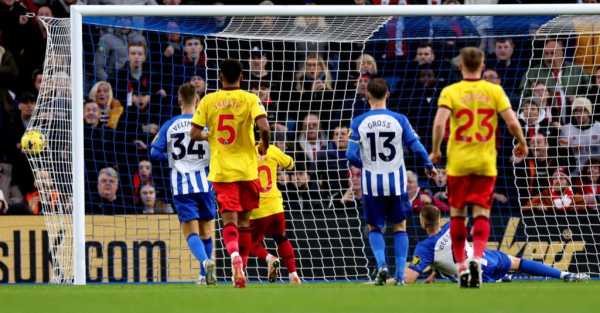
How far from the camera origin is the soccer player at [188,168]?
542 inches

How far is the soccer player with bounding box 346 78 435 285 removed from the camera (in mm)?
13078

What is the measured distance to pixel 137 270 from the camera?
16.0 metres

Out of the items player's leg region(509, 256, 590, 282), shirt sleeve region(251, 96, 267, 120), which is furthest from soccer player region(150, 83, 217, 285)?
player's leg region(509, 256, 590, 282)

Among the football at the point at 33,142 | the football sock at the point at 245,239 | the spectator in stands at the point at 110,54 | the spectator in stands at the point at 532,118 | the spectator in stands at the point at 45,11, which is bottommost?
the football sock at the point at 245,239

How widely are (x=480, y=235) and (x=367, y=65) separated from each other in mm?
6533

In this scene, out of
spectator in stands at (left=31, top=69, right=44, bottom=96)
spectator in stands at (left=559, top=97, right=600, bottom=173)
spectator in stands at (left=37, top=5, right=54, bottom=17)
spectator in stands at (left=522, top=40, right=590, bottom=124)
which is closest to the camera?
spectator in stands at (left=522, top=40, right=590, bottom=124)

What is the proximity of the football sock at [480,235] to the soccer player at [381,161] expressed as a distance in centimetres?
229

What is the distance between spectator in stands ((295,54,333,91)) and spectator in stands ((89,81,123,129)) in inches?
86.4

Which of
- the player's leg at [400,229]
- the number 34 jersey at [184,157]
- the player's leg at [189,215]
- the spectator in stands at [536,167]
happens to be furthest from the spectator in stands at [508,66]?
the player's leg at [189,215]

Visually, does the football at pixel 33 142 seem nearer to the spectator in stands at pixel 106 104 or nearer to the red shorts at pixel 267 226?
the spectator in stands at pixel 106 104

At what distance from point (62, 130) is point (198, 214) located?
2.10m

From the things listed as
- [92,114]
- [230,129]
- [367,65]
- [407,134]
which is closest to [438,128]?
[230,129]

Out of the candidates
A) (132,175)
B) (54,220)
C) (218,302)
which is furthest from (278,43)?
(218,302)

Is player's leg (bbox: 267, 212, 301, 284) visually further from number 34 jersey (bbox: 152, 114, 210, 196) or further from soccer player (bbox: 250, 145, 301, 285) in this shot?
number 34 jersey (bbox: 152, 114, 210, 196)
